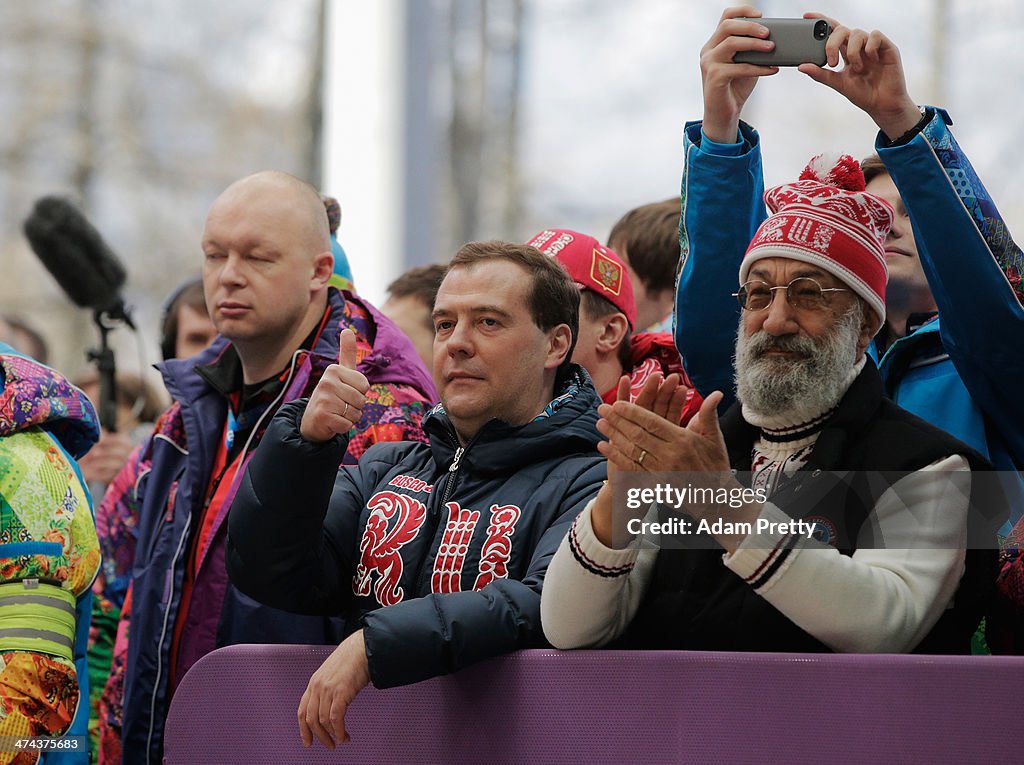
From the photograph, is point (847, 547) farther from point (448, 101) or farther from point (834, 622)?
point (448, 101)

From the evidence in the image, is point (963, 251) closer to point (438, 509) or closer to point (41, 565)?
point (438, 509)

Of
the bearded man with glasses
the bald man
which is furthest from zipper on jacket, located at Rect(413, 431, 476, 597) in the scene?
the bald man

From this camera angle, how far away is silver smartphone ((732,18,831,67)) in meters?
2.06

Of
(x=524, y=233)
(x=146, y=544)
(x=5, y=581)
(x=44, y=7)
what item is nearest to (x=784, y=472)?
(x=5, y=581)

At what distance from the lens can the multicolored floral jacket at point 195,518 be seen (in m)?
2.54

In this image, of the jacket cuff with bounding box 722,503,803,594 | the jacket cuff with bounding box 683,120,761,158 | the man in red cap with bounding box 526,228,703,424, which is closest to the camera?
the jacket cuff with bounding box 722,503,803,594

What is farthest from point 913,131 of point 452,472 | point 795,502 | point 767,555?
point 452,472

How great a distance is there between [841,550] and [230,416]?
141cm

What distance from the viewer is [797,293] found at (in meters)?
2.00

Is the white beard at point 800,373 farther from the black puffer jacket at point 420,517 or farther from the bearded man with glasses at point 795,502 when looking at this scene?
the black puffer jacket at point 420,517

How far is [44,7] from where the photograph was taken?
7156 millimetres

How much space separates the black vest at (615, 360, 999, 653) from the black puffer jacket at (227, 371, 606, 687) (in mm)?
188

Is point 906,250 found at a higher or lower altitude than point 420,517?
higher

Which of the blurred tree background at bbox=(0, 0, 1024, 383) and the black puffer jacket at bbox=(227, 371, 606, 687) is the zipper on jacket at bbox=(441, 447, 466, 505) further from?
the blurred tree background at bbox=(0, 0, 1024, 383)
